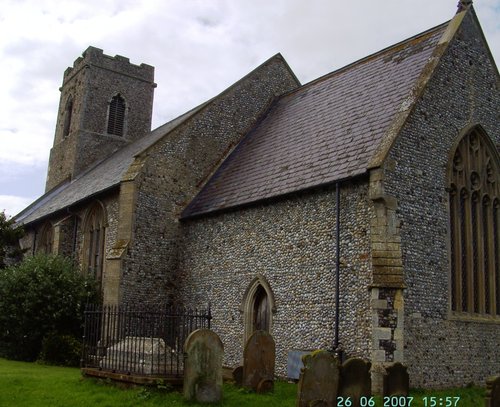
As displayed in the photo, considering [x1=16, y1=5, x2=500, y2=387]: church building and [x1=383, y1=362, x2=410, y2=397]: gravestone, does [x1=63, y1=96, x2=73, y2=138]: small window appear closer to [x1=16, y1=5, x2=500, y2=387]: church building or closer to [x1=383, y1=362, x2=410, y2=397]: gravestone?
[x1=16, y1=5, x2=500, y2=387]: church building

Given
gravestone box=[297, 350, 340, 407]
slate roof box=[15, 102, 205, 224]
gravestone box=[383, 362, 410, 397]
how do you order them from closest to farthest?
gravestone box=[297, 350, 340, 407]
gravestone box=[383, 362, 410, 397]
slate roof box=[15, 102, 205, 224]

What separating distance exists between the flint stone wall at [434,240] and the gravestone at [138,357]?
537 centimetres

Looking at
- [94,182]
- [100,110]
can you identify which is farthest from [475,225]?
[100,110]

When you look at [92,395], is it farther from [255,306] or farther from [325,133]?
[325,133]

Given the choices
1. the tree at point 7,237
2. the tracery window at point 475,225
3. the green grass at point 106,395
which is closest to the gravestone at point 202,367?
the green grass at point 106,395

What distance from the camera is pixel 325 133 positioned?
18.0m

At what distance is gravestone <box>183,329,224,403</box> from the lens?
11016 millimetres

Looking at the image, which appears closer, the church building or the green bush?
the church building

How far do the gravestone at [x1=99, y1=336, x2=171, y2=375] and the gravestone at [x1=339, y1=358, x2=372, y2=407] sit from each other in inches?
148

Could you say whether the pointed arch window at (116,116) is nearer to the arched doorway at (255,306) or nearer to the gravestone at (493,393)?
the arched doorway at (255,306)

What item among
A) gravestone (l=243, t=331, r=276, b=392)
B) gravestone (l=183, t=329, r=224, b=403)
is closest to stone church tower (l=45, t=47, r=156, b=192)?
gravestone (l=243, t=331, r=276, b=392)

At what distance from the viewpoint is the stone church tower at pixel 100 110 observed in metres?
33.3

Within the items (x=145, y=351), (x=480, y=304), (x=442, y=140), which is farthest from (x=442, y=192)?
(x=145, y=351)

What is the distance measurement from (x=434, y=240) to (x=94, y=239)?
13691mm
